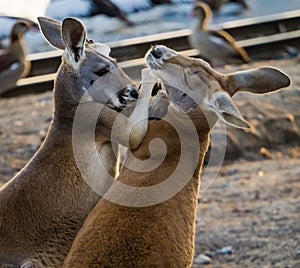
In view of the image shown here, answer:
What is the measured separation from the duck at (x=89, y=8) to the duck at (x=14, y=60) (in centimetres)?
275

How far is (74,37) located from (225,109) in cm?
83

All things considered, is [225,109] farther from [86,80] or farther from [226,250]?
[226,250]

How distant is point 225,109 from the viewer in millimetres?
4766

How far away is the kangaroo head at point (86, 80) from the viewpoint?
5020mm

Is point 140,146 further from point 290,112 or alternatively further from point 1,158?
point 290,112

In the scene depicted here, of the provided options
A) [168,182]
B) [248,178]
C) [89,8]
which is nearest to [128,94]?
[168,182]

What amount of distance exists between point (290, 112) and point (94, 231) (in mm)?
6338

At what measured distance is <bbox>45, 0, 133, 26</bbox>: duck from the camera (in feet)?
57.5

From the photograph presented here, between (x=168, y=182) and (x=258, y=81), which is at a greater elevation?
(x=258, y=81)

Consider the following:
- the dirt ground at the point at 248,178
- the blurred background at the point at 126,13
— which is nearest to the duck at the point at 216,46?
the blurred background at the point at 126,13

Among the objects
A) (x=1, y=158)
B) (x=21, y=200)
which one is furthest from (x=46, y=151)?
(x=1, y=158)

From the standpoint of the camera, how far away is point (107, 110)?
508 centimetres

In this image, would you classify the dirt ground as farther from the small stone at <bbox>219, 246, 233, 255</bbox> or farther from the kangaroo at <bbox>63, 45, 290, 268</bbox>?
the kangaroo at <bbox>63, 45, 290, 268</bbox>

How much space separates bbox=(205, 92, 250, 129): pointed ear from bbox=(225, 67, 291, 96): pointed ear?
180mm
